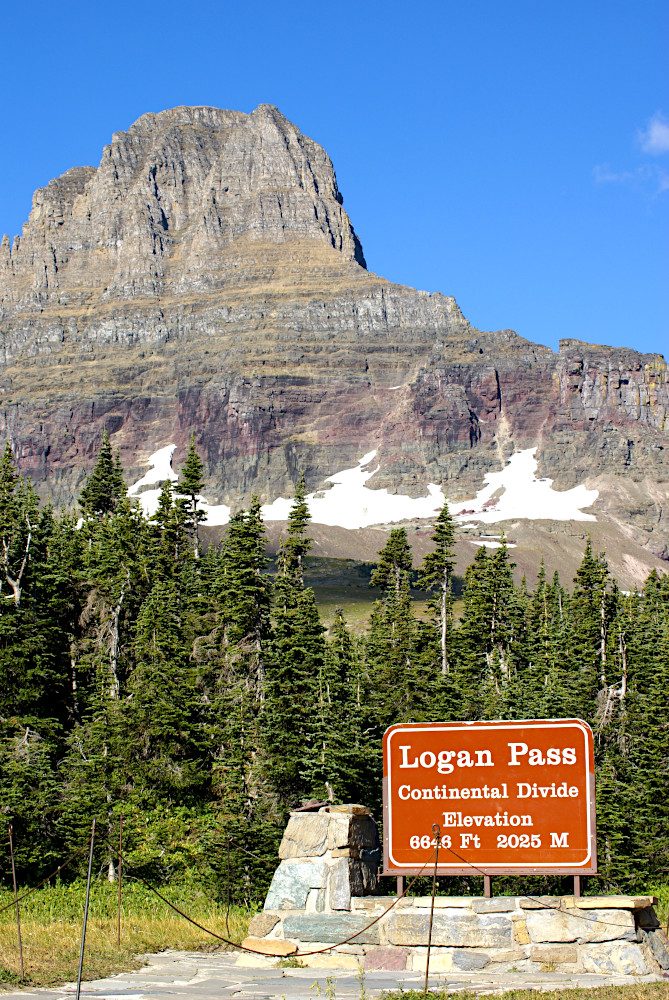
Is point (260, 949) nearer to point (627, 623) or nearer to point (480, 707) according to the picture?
point (480, 707)

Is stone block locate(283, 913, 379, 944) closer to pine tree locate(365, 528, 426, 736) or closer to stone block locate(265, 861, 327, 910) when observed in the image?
stone block locate(265, 861, 327, 910)

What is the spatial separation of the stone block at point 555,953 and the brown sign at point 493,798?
125 centimetres

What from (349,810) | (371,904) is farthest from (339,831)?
(371,904)

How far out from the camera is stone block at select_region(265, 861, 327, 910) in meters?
19.1

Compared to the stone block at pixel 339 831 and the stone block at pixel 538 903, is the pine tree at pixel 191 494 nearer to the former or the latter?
the stone block at pixel 339 831

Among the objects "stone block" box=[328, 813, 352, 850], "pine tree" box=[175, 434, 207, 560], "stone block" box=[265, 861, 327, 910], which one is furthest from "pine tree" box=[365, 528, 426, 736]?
"stone block" box=[265, 861, 327, 910]

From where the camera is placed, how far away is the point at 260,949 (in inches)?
733

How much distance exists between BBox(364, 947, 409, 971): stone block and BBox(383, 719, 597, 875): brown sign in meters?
1.31

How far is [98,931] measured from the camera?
20219 mm

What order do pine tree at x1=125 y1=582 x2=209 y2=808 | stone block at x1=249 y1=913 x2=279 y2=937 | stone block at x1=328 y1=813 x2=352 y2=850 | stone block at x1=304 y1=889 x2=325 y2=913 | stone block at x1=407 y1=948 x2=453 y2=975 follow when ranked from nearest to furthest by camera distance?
stone block at x1=407 y1=948 x2=453 y2=975 < stone block at x1=304 y1=889 x2=325 y2=913 < stone block at x1=249 y1=913 x2=279 y2=937 < stone block at x1=328 y1=813 x2=352 y2=850 < pine tree at x1=125 y1=582 x2=209 y2=808

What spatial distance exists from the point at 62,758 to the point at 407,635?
54.8 ft

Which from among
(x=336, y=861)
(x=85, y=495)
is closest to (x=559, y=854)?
(x=336, y=861)

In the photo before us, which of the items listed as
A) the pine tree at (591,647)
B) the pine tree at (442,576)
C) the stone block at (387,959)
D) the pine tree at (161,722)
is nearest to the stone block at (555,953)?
the stone block at (387,959)

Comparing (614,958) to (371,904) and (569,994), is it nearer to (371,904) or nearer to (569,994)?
(569,994)
